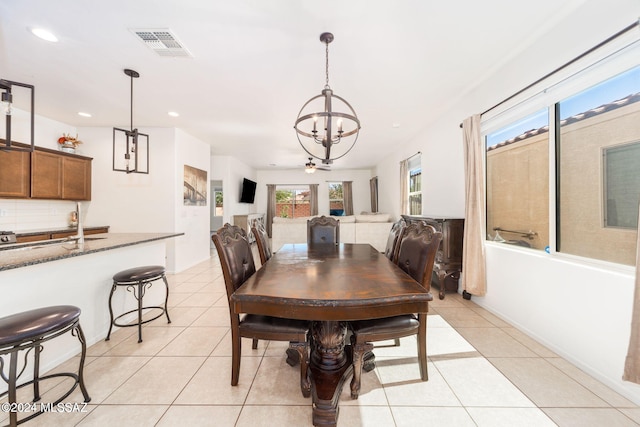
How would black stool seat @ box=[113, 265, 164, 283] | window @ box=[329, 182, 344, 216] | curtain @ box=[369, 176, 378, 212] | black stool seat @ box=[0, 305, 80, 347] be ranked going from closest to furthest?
black stool seat @ box=[0, 305, 80, 347]
black stool seat @ box=[113, 265, 164, 283]
curtain @ box=[369, 176, 378, 212]
window @ box=[329, 182, 344, 216]

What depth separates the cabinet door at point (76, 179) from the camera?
12.5 feet

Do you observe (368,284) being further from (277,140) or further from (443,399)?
(277,140)

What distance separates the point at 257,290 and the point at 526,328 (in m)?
2.52

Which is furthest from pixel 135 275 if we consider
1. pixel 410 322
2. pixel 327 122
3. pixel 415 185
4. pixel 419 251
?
pixel 415 185

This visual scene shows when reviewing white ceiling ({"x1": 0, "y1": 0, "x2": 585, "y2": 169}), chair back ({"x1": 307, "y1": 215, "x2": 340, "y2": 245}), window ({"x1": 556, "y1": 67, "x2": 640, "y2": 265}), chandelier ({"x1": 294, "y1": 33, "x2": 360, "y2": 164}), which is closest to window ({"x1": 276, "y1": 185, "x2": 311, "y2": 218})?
chandelier ({"x1": 294, "y1": 33, "x2": 360, "y2": 164})

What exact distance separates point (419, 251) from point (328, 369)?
1.00 m

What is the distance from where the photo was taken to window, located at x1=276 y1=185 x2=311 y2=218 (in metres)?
9.49

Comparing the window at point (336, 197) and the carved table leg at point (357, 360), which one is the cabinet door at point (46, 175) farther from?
the window at point (336, 197)

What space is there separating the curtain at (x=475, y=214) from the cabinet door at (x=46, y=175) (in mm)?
5816

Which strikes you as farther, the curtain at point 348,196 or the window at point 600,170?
the curtain at point 348,196

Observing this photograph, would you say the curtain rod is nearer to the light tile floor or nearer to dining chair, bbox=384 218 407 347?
dining chair, bbox=384 218 407 347

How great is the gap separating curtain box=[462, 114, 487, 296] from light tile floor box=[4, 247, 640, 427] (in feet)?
1.87

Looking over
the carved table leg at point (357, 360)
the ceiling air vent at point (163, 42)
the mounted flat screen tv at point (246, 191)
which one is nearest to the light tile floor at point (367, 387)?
the carved table leg at point (357, 360)

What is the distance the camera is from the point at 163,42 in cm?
206
